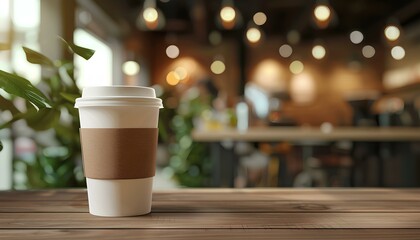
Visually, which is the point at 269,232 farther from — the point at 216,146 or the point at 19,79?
the point at 216,146

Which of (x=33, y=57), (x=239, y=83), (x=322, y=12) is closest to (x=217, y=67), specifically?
(x=239, y=83)

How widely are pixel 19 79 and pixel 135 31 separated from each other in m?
9.26

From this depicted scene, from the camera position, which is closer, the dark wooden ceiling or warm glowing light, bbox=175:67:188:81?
the dark wooden ceiling

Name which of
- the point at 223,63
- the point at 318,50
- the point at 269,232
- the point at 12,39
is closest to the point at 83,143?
the point at 269,232

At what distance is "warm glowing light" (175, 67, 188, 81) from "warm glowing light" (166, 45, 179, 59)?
36cm

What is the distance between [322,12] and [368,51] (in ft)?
20.7

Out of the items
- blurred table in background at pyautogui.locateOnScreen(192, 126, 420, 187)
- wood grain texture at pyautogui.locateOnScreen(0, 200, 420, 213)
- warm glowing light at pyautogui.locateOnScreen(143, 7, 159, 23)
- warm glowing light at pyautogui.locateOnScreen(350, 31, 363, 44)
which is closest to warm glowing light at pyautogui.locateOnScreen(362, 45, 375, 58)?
warm glowing light at pyautogui.locateOnScreen(350, 31, 363, 44)

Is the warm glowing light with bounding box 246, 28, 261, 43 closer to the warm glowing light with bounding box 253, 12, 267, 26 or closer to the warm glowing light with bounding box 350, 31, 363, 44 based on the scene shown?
the warm glowing light with bounding box 253, 12, 267, 26

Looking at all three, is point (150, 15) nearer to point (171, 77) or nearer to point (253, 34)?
point (253, 34)

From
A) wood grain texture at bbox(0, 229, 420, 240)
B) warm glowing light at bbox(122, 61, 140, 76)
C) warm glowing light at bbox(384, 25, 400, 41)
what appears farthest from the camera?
warm glowing light at bbox(122, 61, 140, 76)

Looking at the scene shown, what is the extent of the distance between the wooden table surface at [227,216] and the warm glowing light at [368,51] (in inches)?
410

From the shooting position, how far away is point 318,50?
948cm

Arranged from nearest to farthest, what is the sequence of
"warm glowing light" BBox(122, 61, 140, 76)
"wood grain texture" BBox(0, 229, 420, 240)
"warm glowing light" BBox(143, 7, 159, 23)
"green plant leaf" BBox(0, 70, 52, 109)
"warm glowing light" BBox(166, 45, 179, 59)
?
"wood grain texture" BBox(0, 229, 420, 240) < "green plant leaf" BBox(0, 70, 52, 109) < "warm glowing light" BBox(143, 7, 159, 23) < "warm glowing light" BBox(122, 61, 140, 76) < "warm glowing light" BBox(166, 45, 179, 59)

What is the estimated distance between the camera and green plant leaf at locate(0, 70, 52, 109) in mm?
766
